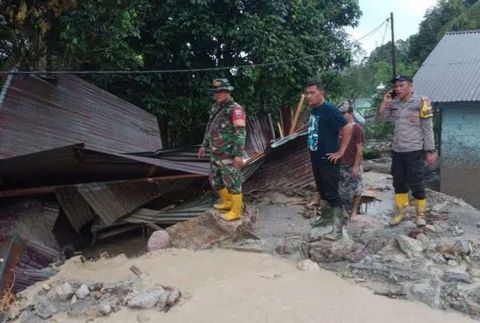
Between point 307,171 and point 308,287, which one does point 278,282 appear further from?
point 307,171

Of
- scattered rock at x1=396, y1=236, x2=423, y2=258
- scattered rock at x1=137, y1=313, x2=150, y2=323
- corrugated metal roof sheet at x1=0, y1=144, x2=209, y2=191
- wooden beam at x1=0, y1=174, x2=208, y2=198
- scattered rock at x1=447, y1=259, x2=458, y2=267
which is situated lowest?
scattered rock at x1=137, y1=313, x2=150, y2=323

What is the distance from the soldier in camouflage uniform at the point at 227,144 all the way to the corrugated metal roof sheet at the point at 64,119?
168cm

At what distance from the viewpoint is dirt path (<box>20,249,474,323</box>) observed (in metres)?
3.31

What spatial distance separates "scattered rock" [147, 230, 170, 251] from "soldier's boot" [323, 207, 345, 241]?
1.74 meters

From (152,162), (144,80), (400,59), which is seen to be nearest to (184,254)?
(152,162)

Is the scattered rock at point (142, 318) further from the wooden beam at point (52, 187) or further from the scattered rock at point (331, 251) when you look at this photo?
the wooden beam at point (52, 187)

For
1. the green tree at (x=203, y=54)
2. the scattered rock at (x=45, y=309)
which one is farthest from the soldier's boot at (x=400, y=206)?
the green tree at (x=203, y=54)

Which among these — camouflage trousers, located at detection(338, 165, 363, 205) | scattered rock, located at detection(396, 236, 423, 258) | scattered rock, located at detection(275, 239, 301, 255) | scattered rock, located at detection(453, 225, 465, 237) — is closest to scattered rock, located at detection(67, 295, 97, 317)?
scattered rock, located at detection(275, 239, 301, 255)

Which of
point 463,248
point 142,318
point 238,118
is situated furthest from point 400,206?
point 142,318

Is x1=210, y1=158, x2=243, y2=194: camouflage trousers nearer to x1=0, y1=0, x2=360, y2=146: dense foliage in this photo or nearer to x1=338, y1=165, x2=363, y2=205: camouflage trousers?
x1=338, y1=165, x2=363, y2=205: camouflage trousers

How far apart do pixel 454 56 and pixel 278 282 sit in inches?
341

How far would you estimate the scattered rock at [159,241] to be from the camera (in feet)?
16.5

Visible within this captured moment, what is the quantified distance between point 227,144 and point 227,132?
0.45 ft

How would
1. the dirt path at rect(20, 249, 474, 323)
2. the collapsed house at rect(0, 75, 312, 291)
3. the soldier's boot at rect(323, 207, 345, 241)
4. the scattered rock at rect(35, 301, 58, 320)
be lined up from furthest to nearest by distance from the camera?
the collapsed house at rect(0, 75, 312, 291), the soldier's boot at rect(323, 207, 345, 241), the scattered rock at rect(35, 301, 58, 320), the dirt path at rect(20, 249, 474, 323)
